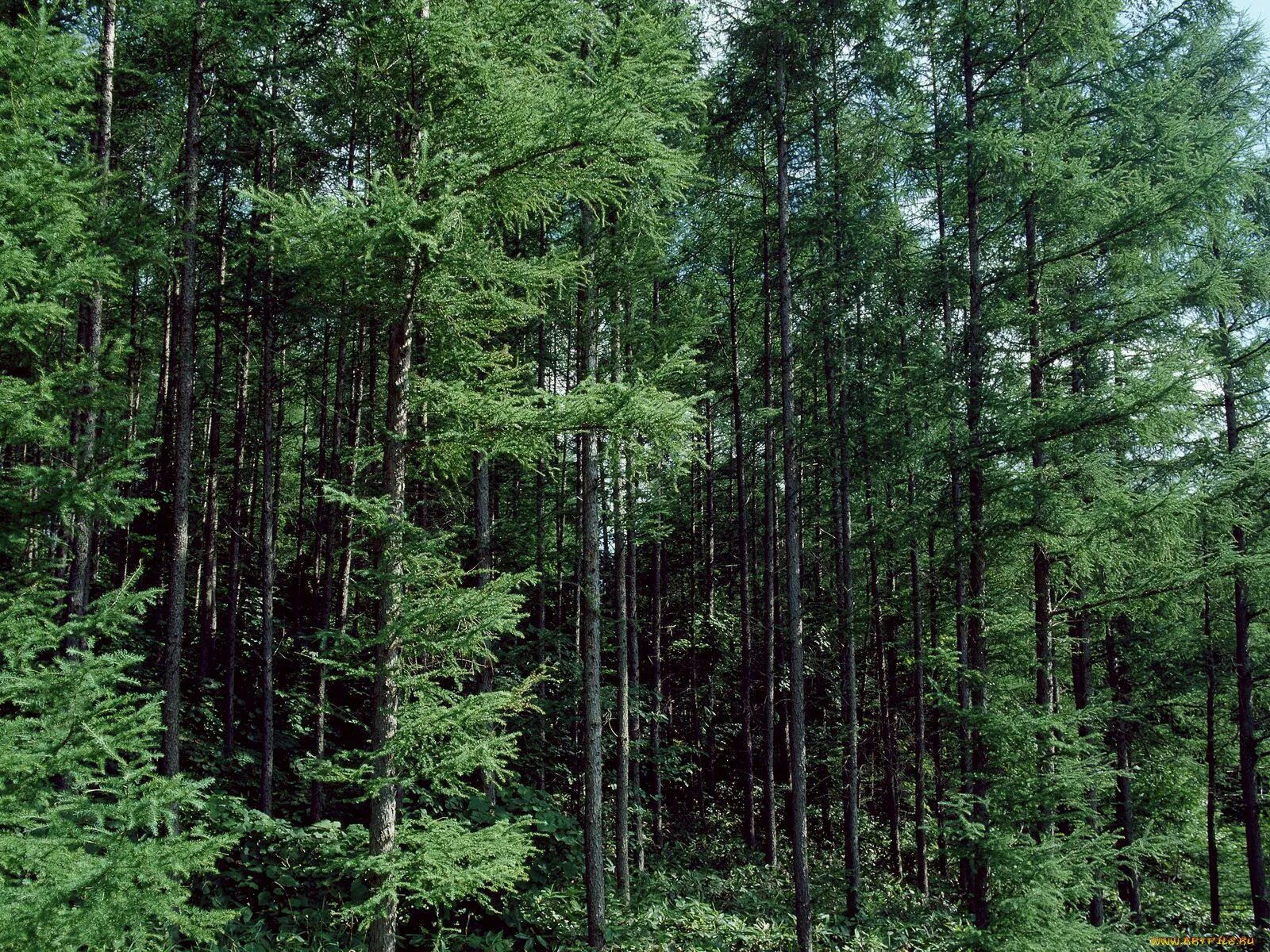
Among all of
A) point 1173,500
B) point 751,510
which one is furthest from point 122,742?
point 751,510

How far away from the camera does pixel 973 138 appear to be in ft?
27.6

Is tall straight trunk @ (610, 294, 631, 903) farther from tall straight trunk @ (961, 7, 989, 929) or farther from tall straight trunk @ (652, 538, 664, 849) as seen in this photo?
tall straight trunk @ (961, 7, 989, 929)

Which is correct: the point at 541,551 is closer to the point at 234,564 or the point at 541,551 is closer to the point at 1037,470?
the point at 234,564

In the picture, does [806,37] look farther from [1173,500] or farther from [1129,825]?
[1129,825]

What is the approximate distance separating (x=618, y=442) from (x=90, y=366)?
4.41 metres

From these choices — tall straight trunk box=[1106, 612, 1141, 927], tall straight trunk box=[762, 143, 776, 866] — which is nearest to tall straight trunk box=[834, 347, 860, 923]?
tall straight trunk box=[762, 143, 776, 866]

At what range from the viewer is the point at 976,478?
28.6 feet

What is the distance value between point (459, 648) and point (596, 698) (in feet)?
16.4

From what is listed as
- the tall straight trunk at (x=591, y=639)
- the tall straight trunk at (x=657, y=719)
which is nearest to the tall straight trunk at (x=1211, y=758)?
the tall straight trunk at (x=657, y=719)

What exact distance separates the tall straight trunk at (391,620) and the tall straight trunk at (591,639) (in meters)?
3.55

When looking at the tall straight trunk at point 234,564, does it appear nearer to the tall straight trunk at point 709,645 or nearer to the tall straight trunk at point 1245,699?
the tall straight trunk at point 709,645

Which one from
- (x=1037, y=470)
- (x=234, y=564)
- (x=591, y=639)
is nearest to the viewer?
(x=1037, y=470)

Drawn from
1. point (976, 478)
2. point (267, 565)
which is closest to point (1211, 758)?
point (976, 478)

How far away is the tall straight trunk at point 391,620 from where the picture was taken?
5879mm
